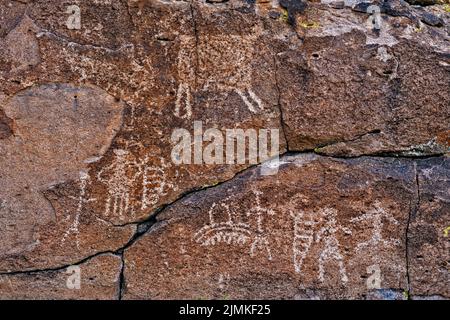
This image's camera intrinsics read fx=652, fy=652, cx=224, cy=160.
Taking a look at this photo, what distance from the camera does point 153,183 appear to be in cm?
256

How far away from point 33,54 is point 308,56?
1.06 m

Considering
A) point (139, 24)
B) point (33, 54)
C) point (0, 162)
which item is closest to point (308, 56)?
point (139, 24)

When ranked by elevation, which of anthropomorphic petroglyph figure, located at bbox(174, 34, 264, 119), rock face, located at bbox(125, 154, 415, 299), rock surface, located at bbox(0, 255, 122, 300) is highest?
anthropomorphic petroglyph figure, located at bbox(174, 34, 264, 119)

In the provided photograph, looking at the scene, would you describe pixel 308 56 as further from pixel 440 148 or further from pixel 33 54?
pixel 33 54

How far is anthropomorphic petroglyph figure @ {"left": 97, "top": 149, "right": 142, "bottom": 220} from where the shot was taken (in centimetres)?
254

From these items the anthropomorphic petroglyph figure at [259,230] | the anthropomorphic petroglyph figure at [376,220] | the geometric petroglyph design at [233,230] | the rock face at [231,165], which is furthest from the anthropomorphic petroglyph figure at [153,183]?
the anthropomorphic petroglyph figure at [376,220]

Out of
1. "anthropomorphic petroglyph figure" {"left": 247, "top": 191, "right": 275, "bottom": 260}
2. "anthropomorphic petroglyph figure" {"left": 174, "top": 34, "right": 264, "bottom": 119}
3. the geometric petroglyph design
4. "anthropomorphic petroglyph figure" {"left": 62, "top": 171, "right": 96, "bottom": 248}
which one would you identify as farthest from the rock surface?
"anthropomorphic petroglyph figure" {"left": 174, "top": 34, "right": 264, "bottom": 119}

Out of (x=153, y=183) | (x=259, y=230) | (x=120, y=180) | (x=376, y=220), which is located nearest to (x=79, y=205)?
(x=120, y=180)

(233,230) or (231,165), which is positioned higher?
(231,165)

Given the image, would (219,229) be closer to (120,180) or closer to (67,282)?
(120,180)

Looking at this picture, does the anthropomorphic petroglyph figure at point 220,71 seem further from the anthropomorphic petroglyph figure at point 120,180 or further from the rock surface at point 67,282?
the rock surface at point 67,282

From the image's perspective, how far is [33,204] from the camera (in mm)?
2521

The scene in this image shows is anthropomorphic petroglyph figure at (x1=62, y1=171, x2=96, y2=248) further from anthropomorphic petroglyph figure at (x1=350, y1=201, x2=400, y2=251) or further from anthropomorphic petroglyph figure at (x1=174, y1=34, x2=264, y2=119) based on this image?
anthropomorphic petroglyph figure at (x1=350, y1=201, x2=400, y2=251)

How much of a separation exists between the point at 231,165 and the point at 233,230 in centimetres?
26
